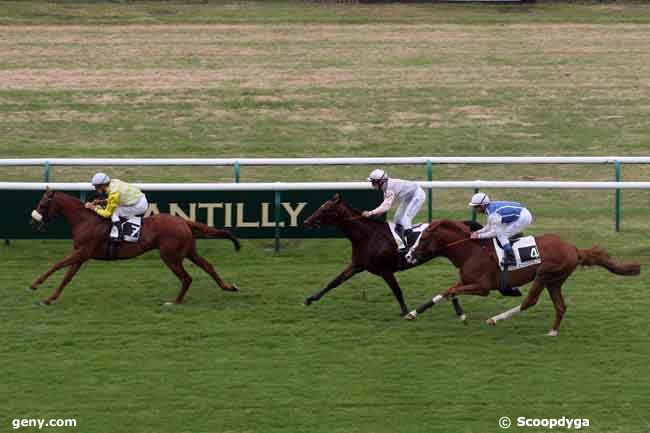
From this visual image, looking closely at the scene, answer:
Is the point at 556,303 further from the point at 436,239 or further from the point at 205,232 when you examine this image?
the point at 205,232

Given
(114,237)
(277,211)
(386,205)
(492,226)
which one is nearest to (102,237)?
(114,237)

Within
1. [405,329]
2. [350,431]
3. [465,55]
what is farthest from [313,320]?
[465,55]

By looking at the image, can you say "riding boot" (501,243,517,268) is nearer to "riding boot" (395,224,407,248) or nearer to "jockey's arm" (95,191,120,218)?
"riding boot" (395,224,407,248)

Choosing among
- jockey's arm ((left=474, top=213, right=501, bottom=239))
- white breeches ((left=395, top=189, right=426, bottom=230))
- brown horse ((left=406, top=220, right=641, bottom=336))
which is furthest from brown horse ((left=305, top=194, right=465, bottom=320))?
jockey's arm ((left=474, top=213, right=501, bottom=239))

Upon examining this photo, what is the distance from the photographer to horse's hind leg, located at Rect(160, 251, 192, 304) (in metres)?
12.6

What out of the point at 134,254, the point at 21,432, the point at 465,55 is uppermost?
the point at 465,55

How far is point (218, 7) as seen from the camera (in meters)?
25.8

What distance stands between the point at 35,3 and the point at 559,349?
17.1m

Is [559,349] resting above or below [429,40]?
below

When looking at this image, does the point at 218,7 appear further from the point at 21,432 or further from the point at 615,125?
the point at 21,432

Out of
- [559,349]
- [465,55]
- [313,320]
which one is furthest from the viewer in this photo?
[465,55]

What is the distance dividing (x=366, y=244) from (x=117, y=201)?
2288mm
